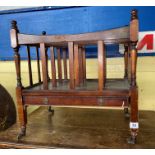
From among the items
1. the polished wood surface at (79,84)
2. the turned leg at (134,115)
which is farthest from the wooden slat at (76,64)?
the turned leg at (134,115)

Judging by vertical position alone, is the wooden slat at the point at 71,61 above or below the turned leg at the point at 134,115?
above

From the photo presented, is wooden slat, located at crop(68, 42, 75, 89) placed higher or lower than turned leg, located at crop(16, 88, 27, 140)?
higher

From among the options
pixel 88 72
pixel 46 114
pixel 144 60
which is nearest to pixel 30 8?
pixel 88 72

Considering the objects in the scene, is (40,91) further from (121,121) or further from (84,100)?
(121,121)

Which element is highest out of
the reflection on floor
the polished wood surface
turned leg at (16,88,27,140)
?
the polished wood surface

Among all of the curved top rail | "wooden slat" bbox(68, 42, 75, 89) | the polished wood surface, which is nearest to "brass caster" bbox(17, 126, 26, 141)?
the polished wood surface

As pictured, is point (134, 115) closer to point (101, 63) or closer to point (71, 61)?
point (101, 63)

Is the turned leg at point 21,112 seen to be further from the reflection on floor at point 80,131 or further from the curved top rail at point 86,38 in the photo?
the curved top rail at point 86,38

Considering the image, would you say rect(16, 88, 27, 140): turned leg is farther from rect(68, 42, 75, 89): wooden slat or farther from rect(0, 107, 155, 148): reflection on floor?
rect(68, 42, 75, 89): wooden slat

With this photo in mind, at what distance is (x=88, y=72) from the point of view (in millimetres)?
1658

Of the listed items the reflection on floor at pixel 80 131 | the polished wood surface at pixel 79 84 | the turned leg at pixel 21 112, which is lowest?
the reflection on floor at pixel 80 131

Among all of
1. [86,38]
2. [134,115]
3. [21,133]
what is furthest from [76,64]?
[21,133]

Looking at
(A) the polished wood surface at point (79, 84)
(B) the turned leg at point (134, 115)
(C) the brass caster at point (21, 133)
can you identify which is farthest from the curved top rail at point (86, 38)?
(C) the brass caster at point (21, 133)

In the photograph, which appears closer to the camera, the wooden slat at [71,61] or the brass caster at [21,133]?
the wooden slat at [71,61]
